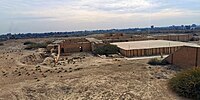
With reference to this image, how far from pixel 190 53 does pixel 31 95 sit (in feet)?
40.0

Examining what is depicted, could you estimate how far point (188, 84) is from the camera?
15500 millimetres

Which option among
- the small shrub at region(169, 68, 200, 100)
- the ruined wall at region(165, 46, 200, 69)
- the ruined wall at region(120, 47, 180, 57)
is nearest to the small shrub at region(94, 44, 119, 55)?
the ruined wall at region(120, 47, 180, 57)

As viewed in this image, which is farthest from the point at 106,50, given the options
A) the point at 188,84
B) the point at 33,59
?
the point at 188,84

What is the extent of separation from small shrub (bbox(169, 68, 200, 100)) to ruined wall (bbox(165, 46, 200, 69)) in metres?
3.52

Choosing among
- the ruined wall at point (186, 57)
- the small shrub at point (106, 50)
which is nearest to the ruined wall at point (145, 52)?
the small shrub at point (106, 50)

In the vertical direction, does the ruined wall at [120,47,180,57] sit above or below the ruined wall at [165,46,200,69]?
below

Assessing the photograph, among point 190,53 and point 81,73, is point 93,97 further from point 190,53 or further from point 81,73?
point 190,53

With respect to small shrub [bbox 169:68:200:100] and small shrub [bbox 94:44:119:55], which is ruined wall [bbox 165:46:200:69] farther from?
small shrub [bbox 94:44:119:55]

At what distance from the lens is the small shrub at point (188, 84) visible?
1512 cm

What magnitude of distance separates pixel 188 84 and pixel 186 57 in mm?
5693

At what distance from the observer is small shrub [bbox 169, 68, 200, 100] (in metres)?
15.1

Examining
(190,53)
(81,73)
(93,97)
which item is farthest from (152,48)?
(93,97)

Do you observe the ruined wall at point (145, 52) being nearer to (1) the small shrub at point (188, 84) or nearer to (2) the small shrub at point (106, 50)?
(2) the small shrub at point (106, 50)

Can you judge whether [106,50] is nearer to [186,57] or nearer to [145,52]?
[145,52]
